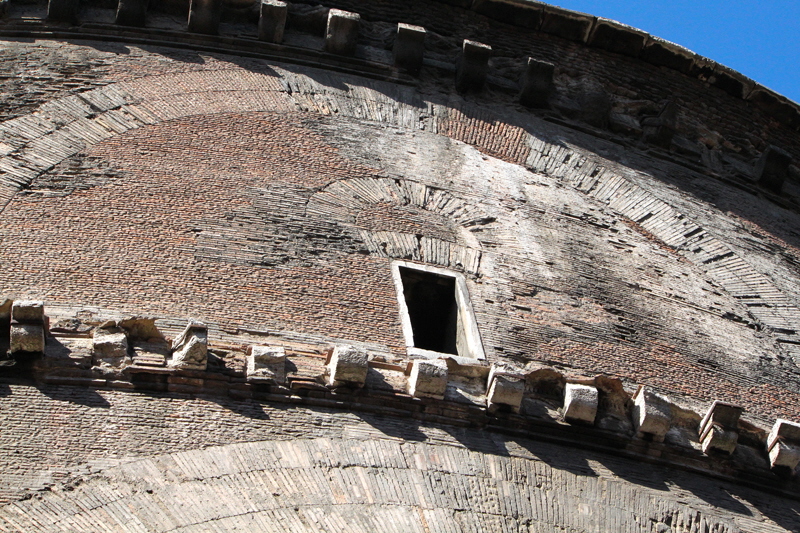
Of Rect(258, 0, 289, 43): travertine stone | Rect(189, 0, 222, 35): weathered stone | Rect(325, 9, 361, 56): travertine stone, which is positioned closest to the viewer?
Rect(189, 0, 222, 35): weathered stone

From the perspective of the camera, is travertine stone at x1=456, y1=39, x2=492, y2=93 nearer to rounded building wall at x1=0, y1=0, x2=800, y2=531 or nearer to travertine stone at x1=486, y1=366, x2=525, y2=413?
rounded building wall at x1=0, y1=0, x2=800, y2=531

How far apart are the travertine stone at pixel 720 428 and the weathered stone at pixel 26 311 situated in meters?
4.48

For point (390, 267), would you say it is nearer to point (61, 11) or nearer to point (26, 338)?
point (26, 338)

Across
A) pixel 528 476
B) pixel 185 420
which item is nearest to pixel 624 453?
pixel 528 476

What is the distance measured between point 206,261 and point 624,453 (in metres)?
3.29

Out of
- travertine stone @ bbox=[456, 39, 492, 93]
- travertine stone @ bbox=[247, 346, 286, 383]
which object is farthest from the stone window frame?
travertine stone @ bbox=[456, 39, 492, 93]

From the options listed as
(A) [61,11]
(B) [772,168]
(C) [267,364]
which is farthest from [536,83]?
(C) [267,364]

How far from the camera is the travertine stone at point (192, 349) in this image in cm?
740

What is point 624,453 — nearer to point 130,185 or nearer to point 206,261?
point 206,261

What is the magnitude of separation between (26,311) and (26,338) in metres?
0.16

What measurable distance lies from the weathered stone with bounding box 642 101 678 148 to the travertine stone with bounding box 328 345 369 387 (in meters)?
6.18

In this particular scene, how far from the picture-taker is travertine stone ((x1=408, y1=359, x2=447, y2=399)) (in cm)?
776

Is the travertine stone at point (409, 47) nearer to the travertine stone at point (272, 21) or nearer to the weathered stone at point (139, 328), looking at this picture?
the travertine stone at point (272, 21)

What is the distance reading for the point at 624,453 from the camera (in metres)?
7.98
